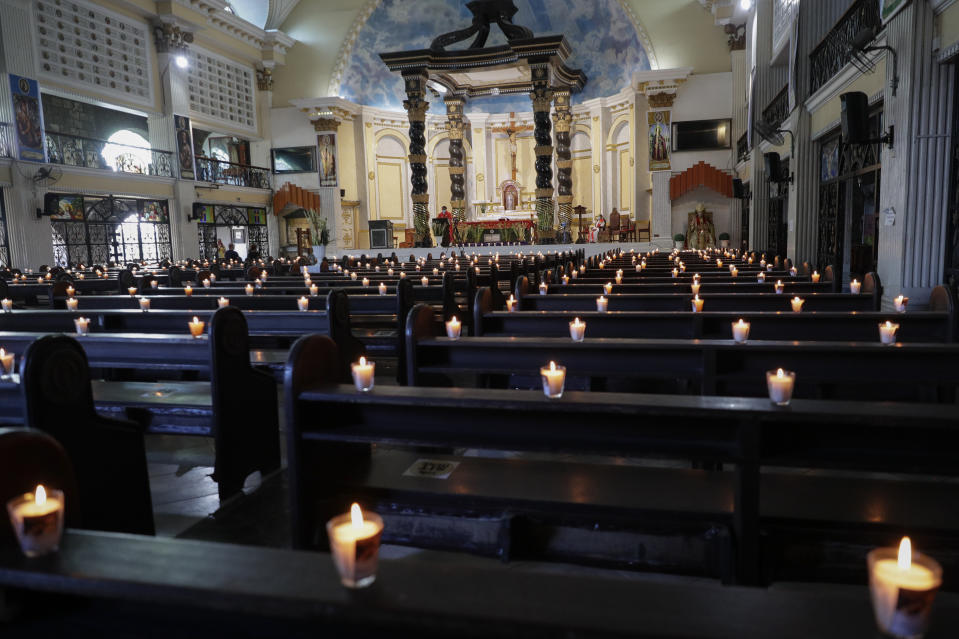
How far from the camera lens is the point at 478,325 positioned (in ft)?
14.2

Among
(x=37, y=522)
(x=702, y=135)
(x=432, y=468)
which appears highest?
(x=702, y=135)

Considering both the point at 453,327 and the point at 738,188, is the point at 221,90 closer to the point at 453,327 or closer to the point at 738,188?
the point at 738,188

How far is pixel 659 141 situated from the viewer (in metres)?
20.4

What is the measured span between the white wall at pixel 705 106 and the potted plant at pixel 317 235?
1076cm

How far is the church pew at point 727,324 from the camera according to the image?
3.83 m

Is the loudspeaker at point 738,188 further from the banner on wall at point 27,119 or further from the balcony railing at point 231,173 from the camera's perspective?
the banner on wall at point 27,119

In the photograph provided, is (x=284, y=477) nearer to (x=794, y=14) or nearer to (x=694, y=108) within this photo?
(x=794, y=14)

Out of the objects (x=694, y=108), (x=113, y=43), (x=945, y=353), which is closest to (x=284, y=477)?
(x=945, y=353)

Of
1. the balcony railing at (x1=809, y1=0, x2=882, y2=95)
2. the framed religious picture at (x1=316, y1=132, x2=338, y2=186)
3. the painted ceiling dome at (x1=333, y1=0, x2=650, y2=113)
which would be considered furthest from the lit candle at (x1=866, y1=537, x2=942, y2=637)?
the framed religious picture at (x1=316, y1=132, x2=338, y2=186)

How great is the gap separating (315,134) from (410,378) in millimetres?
21611

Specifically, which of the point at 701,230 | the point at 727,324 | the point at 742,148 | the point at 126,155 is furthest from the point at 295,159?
the point at 727,324

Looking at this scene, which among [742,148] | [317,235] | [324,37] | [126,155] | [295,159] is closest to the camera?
[126,155]

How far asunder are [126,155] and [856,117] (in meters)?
16.6

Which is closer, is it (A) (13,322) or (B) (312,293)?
(A) (13,322)
